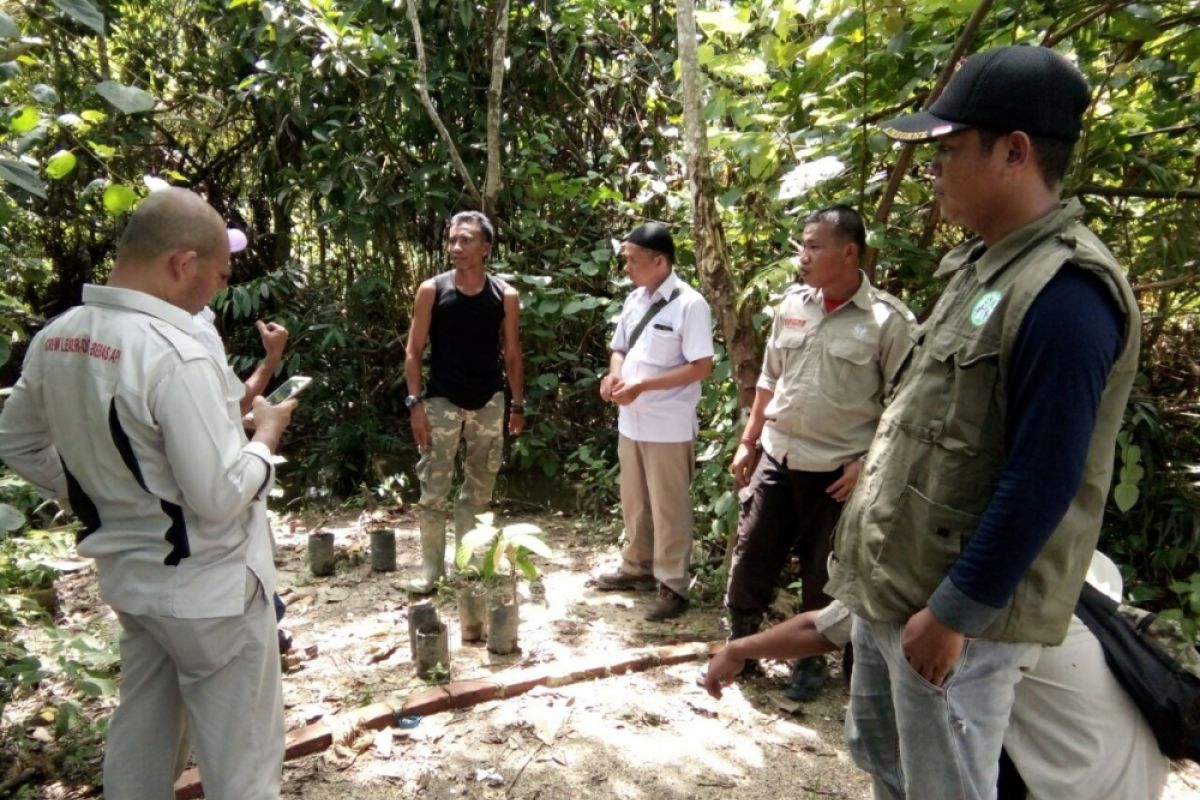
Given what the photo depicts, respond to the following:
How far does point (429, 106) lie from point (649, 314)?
3006 mm

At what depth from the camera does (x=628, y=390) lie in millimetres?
4312

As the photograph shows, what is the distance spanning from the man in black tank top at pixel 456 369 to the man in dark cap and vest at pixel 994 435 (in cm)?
314

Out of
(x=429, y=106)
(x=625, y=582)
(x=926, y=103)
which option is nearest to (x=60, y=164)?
(x=926, y=103)

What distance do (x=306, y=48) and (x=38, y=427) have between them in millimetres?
5301

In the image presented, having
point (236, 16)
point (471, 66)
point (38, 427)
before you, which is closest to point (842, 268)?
point (38, 427)

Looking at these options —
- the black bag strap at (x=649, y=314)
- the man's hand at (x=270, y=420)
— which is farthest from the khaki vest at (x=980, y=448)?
the black bag strap at (x=649, y=314)

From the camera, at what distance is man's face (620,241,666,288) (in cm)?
437

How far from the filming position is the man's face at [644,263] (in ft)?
14.3

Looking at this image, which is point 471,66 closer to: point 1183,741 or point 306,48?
point 306,48

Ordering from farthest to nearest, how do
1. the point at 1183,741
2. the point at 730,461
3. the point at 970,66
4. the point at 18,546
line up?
the point at 730,461
the point at 18,546
the point at 1183,741
the point at 970,66

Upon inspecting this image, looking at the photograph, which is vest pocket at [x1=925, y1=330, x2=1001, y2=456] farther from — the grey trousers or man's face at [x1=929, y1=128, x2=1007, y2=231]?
the grey trousers

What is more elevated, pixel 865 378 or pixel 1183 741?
pixel 865 378

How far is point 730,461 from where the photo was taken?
15.5 ft

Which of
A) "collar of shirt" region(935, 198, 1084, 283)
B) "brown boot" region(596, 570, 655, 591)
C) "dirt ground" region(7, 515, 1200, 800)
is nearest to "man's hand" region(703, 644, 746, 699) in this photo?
"dirt ground" region(7, 515, 1200, 800)
